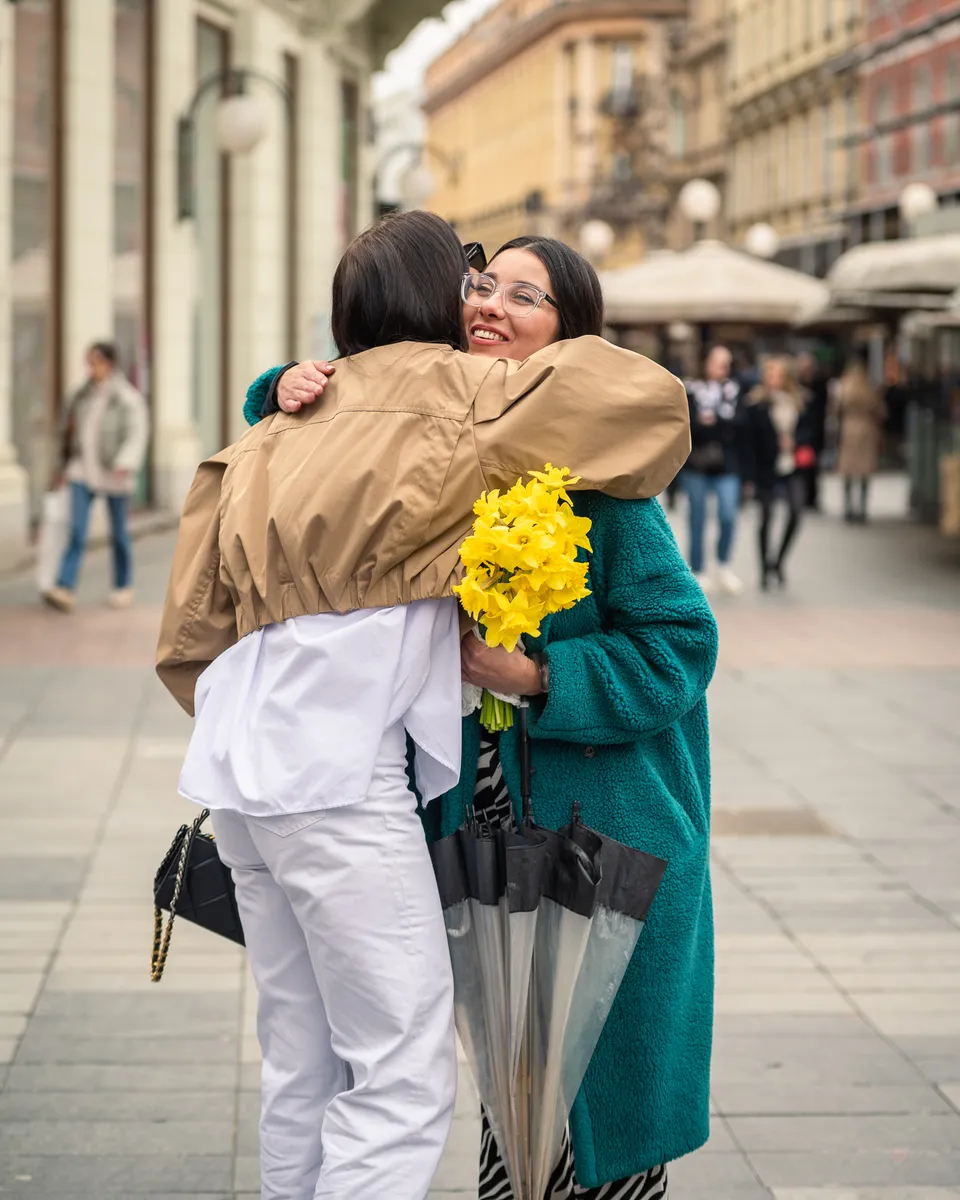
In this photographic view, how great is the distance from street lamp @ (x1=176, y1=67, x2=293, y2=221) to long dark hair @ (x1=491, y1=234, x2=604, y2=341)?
1557 centimetres

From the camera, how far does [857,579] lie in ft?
53.0

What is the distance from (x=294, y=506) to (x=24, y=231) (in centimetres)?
1477

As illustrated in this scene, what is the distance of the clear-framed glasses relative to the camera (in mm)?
2852

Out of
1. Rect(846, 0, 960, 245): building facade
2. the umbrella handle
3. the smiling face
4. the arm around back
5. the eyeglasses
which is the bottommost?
the umbrella handle

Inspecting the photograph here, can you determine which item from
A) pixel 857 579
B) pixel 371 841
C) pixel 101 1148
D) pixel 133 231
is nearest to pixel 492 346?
pixel 371 841

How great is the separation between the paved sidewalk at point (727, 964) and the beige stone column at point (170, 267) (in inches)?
377

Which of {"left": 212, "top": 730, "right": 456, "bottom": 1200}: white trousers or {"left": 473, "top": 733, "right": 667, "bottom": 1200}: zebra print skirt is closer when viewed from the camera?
{"left": 212, "top": 730, "right": 456, "bottom": 1200}: white trousers

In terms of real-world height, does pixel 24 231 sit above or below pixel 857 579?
above

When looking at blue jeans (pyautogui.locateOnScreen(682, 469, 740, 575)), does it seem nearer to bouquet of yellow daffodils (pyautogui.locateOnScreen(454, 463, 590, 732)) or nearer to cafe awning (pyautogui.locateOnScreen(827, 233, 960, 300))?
cafe awning (pyautogui.locateOnScreen(827, 233, 960, 300))

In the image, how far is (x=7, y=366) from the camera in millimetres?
15445

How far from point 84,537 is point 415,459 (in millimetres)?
10558

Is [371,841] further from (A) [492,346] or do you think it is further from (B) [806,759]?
(B) [806,759]

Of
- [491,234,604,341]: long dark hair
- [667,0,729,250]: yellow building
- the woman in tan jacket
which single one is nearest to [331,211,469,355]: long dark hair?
the woman in tan jacket

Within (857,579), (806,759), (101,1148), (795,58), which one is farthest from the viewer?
(795,58)
